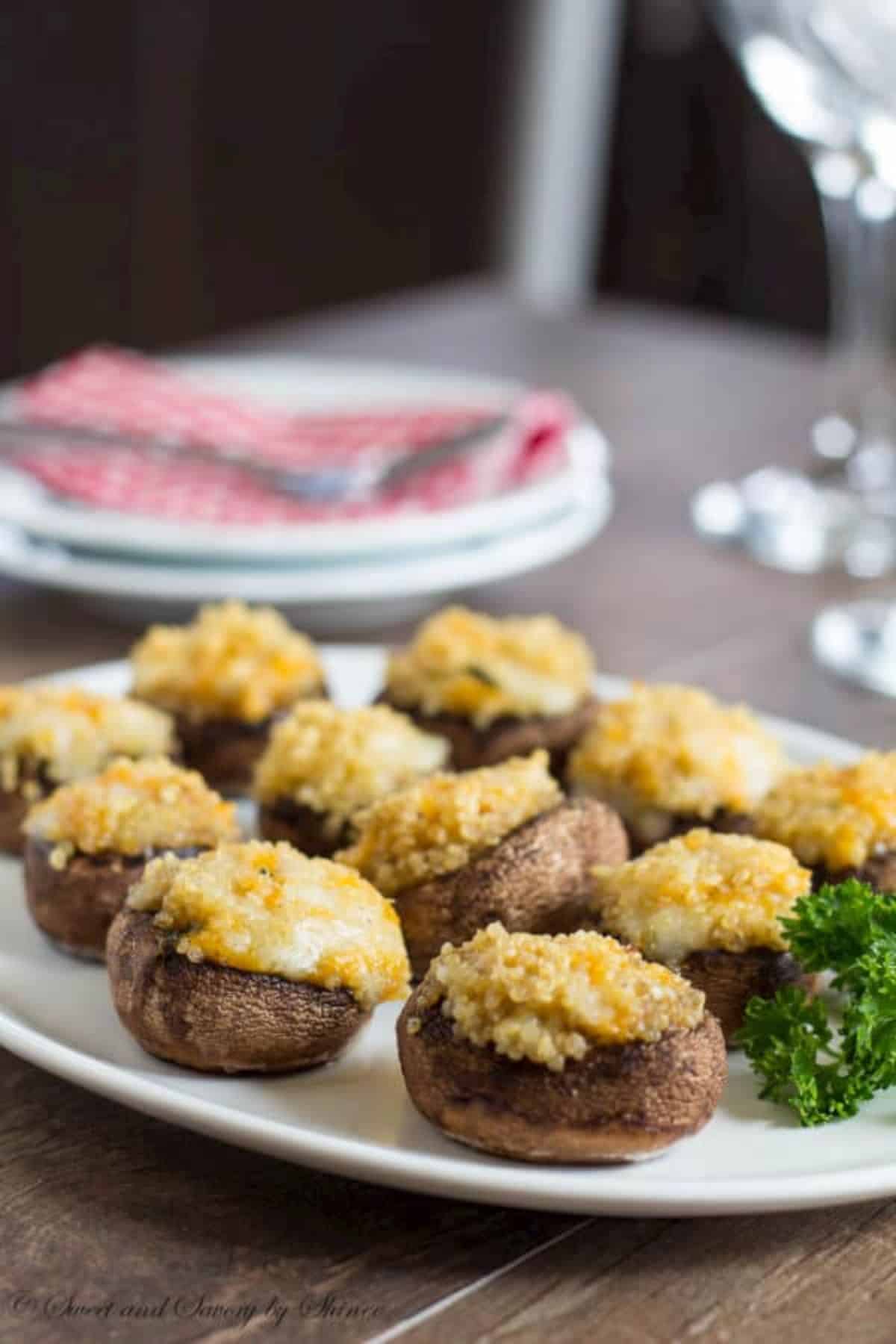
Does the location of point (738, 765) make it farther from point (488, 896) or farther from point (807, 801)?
point (488, 896)

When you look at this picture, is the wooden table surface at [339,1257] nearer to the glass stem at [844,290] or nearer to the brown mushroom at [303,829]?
the brown mushroom at [303,829]

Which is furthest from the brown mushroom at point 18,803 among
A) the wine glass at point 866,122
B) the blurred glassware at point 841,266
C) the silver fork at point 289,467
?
the blurred glassware at point 841,266

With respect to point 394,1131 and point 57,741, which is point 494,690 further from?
point 394,1131

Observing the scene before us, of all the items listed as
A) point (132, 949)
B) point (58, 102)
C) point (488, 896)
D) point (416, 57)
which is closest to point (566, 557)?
point (488, 896)

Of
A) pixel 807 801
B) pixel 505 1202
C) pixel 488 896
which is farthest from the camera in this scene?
pixel 807 801

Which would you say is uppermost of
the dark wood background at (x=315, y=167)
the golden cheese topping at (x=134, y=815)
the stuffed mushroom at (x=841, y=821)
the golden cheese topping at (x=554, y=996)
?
the golden cheese topping at (x=554, y=996)

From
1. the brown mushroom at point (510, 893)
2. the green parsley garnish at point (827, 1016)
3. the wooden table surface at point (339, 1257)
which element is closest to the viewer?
the wooden table surface at point (339, 1257)

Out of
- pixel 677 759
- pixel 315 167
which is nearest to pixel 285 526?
pixel 677 759
